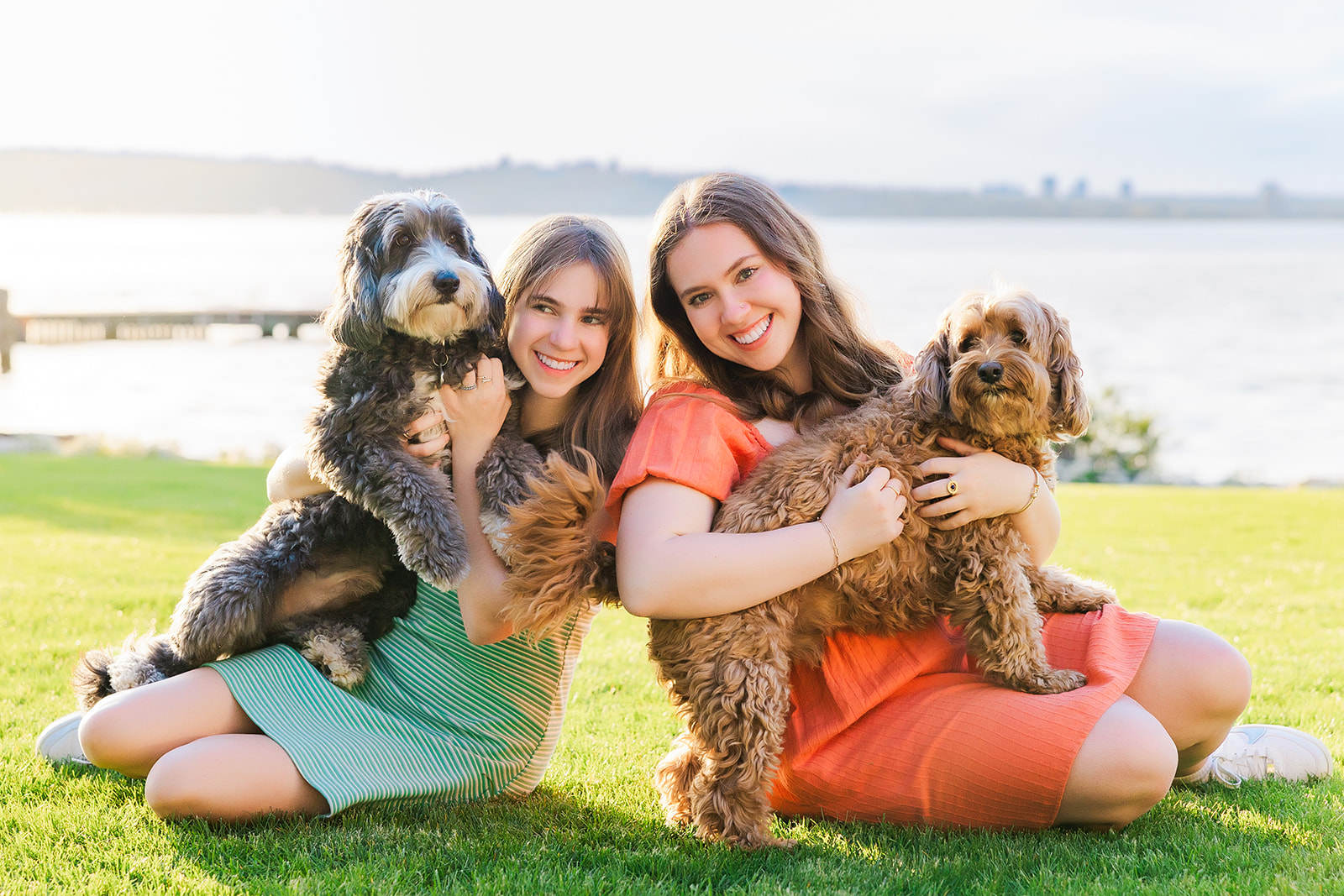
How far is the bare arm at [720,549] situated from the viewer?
2688 mm

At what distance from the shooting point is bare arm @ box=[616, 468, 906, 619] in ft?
8.82

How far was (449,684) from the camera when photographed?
10.7 ft

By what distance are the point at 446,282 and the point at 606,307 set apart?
513mm

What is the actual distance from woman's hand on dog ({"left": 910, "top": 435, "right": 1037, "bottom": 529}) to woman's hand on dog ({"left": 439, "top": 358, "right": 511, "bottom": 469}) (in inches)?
53.3

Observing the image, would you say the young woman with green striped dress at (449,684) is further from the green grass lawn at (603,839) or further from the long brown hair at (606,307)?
the green grass lawn at (603,839)

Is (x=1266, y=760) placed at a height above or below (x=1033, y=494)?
below

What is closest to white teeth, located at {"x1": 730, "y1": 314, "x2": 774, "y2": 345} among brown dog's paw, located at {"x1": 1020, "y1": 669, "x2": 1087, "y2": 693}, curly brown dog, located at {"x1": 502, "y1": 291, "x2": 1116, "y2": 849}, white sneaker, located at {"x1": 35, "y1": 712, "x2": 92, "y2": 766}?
→ curly brown dog, located at {"x1": 502, "y1": 291, "x2": 1116, "y2": 849}

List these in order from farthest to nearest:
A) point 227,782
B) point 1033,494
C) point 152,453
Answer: point 152,453, point 1033,494, point 227,782

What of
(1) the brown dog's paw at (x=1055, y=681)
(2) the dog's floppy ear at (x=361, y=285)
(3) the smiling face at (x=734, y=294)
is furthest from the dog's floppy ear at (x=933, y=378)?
(2) the dog's floppy ear at (x=361, y=285)

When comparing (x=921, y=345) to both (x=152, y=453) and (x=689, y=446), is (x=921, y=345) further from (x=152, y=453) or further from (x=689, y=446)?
(x=152, y=453)

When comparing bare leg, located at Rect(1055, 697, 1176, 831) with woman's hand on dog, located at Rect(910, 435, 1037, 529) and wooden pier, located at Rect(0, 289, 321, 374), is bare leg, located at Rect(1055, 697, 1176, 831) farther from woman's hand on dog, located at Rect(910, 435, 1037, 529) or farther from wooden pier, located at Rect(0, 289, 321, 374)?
wooden pier, located at Rect(0, 289, 321, 374)

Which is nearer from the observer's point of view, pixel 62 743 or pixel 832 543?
pixel 832 543

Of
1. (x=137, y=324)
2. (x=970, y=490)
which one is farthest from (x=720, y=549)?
(x=137, y=324)

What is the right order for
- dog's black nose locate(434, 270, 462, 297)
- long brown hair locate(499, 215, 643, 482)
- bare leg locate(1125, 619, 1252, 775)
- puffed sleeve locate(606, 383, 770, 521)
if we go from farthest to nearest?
long brown hair locate(499, 215, 643, 482) < dog's black nose locate(434, 270, 462, 297) < bare leg locate(1125, 619, 1252, 775) < puffed sleeve locate(606, 383, 770, 521)
